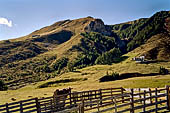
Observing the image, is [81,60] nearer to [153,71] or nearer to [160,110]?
[153,71]

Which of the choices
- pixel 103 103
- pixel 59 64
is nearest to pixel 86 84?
pixel 103 103

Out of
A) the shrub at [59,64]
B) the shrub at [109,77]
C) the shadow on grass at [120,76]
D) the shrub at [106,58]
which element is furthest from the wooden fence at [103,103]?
the shrub at [59,64]

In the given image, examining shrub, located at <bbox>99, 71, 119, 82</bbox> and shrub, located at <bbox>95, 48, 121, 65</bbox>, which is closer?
shrub, located at <bbox>99, 71, 119, 82</bbox>

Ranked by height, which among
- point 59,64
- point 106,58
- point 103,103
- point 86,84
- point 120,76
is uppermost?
point 106,58

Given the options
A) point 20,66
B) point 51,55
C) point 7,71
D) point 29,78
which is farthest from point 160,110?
point 51,55

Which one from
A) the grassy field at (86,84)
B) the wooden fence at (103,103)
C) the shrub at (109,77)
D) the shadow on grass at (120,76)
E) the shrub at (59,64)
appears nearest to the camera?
the wooden fence at (103,103)

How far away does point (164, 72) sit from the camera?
95.8 metres

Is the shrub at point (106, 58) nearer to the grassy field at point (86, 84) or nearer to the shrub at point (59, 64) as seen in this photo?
the shrub at point (59, 64)

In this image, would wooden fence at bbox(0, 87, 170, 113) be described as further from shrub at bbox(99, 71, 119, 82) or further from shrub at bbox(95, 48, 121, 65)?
shrub at bbox(95, 48, 121, 65)

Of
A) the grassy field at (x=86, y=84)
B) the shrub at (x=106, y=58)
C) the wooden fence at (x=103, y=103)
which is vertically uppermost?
the shrub at (x=106, y=58)

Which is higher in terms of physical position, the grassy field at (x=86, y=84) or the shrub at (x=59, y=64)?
the shrub at (x=59, y=64)

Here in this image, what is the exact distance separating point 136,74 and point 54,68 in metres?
81.5

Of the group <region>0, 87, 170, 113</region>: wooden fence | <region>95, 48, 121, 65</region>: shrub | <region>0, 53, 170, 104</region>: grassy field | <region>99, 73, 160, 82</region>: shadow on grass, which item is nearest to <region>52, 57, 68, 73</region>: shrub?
<region>95, 48, 121, 65</region>: shrub

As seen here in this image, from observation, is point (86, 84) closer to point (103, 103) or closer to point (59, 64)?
point (103, 103)
